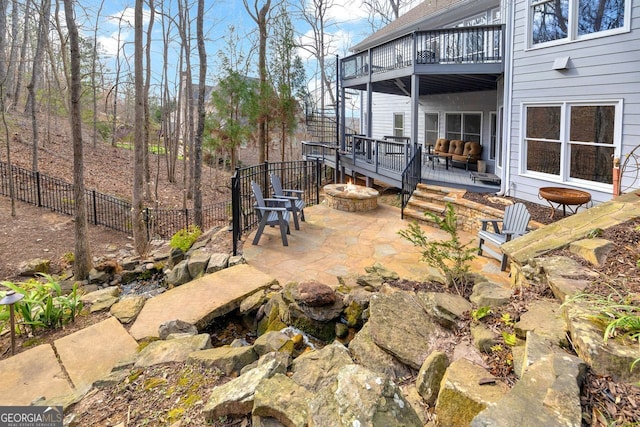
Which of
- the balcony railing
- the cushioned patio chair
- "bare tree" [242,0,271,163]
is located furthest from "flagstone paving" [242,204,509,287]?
"bare tree" [242,0,271,163]

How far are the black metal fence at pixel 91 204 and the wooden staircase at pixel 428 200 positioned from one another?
5134 mm

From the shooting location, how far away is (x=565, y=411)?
1657 millimetres

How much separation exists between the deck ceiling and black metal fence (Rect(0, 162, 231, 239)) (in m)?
6.32

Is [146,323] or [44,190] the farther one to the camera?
[44,190]

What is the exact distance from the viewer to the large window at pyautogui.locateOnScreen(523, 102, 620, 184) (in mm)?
6727

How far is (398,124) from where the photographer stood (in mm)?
16391

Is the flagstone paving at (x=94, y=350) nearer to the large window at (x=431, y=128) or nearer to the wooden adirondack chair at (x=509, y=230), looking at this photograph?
the wooden adirondack chair at (x=509, y=230)

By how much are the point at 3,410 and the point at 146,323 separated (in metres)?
1.38

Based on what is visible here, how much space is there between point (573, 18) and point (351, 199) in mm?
5258

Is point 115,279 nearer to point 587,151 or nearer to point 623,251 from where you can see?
point 623,251

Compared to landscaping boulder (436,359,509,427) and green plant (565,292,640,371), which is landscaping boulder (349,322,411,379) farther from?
green plant (565,292,640,371)

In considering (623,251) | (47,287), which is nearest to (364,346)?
(623,251)

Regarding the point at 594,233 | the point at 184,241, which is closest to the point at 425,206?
the point at 184,241

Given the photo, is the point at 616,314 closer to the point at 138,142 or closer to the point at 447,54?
the point at 138,142
